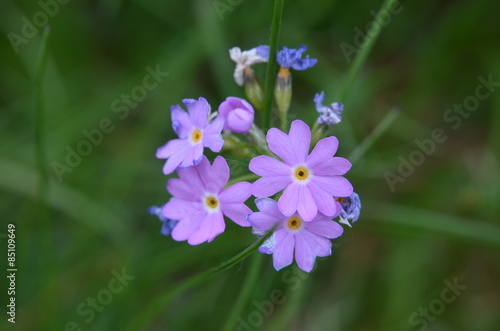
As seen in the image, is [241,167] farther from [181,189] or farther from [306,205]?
[306,205]

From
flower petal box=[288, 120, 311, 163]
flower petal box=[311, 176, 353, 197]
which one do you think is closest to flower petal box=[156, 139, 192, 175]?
flower petal box=[288, 120, 311, 163]

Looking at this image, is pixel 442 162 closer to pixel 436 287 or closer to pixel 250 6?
pixel 436 287

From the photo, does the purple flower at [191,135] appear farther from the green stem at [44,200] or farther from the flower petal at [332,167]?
the green stem at [44,200]

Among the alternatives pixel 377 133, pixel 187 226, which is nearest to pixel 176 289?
pixel 187 226

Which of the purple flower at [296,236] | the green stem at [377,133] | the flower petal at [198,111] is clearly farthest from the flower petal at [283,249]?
Result: the green stem at [377,133]

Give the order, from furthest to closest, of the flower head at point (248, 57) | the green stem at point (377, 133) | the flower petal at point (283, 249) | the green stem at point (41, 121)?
the green stem at point (377, 133) < the green stem at point (41, 121) < the flower head at point (248, 57) < the flower petal at point (283, 249)

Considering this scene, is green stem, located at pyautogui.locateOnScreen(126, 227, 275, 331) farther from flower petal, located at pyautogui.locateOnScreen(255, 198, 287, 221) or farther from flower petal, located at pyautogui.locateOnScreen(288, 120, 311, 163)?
flower petal, located at pyautogui.locateOnScreen(288, 120, 311, 163)
